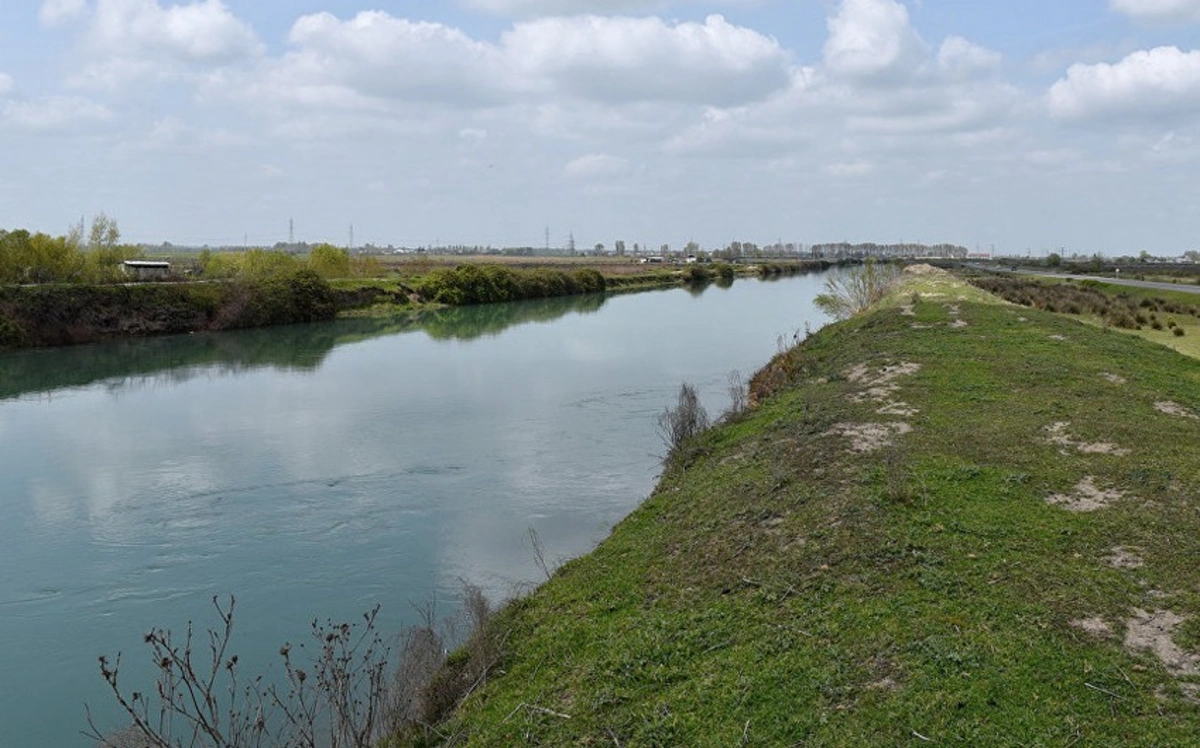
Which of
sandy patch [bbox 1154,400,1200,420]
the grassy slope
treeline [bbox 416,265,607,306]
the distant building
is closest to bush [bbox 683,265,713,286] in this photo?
treeline [bbox 416,265,607,306]

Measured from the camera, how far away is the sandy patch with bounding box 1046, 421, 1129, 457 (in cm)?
1184

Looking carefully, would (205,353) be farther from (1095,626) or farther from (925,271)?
(925,271)

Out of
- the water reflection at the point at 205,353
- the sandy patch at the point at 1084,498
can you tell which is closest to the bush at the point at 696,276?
the water reflection at the point at 205,353

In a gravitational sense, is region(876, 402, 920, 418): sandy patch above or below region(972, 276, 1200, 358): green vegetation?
below

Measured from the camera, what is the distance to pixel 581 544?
13422mm

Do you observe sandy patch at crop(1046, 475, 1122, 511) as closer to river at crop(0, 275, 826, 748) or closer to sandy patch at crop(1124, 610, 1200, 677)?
sandy patch at crop(1124, 610, 1200, 677)

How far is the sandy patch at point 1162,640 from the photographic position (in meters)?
6.36

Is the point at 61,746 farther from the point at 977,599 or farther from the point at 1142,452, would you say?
the point at 1142,452

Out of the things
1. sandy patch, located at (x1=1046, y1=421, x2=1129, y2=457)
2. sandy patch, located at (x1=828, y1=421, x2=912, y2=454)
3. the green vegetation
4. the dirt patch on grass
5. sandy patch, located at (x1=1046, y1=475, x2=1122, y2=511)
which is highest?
the green vegetation

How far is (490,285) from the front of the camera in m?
72.9

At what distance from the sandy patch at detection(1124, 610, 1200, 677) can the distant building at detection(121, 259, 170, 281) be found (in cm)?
5859

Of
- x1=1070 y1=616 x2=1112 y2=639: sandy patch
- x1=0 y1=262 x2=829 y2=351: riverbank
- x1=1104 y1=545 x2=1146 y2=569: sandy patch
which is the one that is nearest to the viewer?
x1=1070 y1=616 x2=1112 y2=639: sandy patch

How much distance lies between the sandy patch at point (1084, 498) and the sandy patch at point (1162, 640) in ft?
9.02

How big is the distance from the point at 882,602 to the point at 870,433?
6.47 meters
